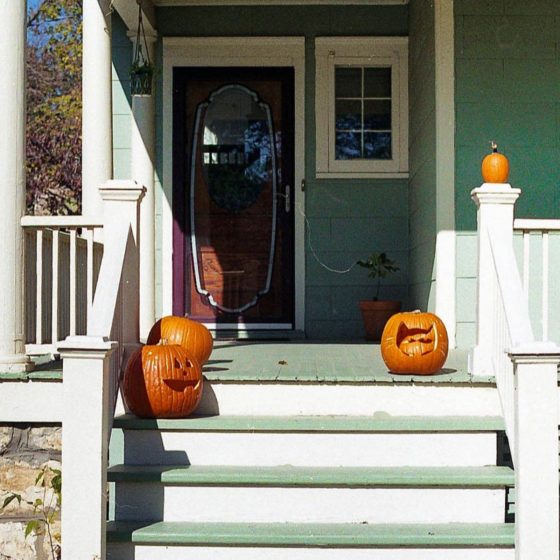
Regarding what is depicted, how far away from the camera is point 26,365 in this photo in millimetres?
4363

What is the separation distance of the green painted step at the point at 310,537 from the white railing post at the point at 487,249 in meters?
0.95

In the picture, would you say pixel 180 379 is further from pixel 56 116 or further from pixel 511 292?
pixel 56 116

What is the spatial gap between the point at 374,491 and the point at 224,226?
378cm

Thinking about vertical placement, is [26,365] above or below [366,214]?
below

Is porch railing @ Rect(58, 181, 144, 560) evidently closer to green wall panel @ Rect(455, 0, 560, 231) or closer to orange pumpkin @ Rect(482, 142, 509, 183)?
orange pumpkin @ Rect(482, 142, 509, 183)

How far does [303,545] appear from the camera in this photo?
140 inches

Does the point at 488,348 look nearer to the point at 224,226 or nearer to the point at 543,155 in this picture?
the point at 543,155

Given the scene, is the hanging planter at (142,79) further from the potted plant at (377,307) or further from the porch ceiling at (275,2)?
the potted plant at (377,307)

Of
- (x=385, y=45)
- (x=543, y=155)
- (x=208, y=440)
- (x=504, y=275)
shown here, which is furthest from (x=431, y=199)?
(x=208, y=440)

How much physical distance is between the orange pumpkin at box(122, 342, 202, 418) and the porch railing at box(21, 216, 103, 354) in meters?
0.65

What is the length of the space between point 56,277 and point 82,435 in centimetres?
142

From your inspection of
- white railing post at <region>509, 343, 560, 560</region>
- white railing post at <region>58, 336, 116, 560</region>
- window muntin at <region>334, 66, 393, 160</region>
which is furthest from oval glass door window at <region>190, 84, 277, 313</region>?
white railing post at <region>509, 343, 560, 560</region>

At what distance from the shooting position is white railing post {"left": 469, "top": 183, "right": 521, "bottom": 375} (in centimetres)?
427

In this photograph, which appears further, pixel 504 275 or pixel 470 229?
pixel 470 229
